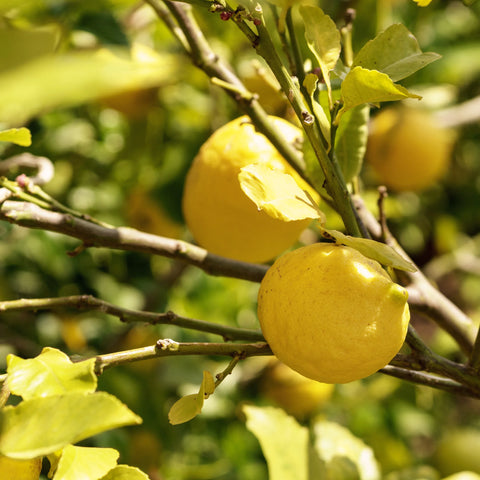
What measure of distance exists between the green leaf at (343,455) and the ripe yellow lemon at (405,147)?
0.74m

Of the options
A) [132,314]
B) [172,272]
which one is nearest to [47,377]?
[132,314]

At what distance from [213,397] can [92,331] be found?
35cm

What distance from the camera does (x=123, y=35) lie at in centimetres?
103

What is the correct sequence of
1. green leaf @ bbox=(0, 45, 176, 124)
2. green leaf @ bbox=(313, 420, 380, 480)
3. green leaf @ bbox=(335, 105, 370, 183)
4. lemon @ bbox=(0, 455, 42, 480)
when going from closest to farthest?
green leaf @ bbox=(0, 45, 176, 124)
lemon @ bbox=(0, 455, 42, 480)
green leaf @ bbox=(335, 105, 370, 183)
green leaf @ bbox=(313, 420, 380, 480)

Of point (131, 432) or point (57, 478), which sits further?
point (131, 432)

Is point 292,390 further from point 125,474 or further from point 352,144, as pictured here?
point 125,474

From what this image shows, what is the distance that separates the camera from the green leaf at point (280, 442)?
2.38ft

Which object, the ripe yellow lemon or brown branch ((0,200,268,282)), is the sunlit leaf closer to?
brown branch ((0,200,268,282))

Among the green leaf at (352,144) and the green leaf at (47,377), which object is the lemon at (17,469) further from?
the green leaf at (352,144)

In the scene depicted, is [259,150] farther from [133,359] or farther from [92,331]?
[92,331]

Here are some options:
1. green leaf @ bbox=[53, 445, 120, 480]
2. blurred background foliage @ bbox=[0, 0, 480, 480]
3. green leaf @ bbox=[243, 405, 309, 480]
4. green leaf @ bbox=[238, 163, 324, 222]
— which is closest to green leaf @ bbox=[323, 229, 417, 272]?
green leaf @ bbox=[238, 163, 324, 222]

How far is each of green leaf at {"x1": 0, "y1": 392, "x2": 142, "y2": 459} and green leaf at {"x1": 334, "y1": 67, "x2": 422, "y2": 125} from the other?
0.28 metres

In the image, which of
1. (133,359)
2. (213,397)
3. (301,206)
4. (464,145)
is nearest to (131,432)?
(213,397)

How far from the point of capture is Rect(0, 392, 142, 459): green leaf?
349 mm
